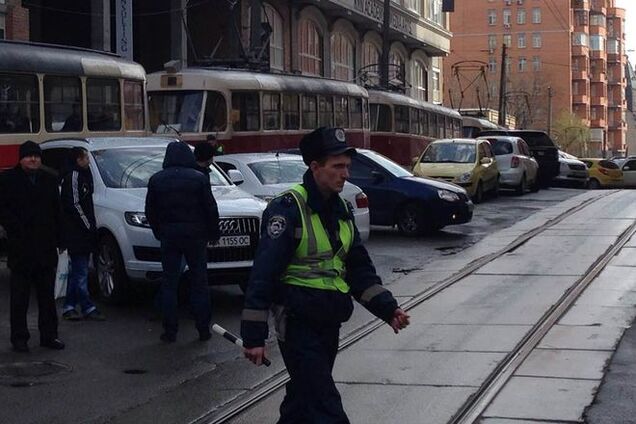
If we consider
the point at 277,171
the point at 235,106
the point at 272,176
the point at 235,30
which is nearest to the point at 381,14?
the point at 235,30

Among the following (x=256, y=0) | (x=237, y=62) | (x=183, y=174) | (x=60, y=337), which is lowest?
(x=60, y=337)

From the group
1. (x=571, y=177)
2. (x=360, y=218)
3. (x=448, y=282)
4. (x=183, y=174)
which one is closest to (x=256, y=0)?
(x=571, y=177)

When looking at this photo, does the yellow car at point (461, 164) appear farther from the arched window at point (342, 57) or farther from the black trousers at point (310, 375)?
the arched window at point (342, 57)

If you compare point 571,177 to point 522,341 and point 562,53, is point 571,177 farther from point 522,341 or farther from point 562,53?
point 562,53

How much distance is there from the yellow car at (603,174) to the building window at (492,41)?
82.5 meters

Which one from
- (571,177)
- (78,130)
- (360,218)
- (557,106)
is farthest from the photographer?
(557,106)

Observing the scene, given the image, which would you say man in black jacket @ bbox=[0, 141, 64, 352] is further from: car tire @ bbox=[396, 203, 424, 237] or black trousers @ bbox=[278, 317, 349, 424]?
car tire @ bbox=[396, 203, 424, 237]

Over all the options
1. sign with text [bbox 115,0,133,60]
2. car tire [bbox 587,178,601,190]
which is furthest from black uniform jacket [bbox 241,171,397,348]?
car tire [bbox 587,178,601,190]

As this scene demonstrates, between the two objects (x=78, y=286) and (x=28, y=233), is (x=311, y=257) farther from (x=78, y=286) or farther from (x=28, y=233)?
(x=78, y=286)

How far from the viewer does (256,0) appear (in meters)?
33.5

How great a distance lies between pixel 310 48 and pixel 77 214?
34560mm

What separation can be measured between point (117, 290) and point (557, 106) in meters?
115

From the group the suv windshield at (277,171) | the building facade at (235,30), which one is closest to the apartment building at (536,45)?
the building facade at (235,30)

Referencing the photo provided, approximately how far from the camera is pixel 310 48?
44.5 metres
